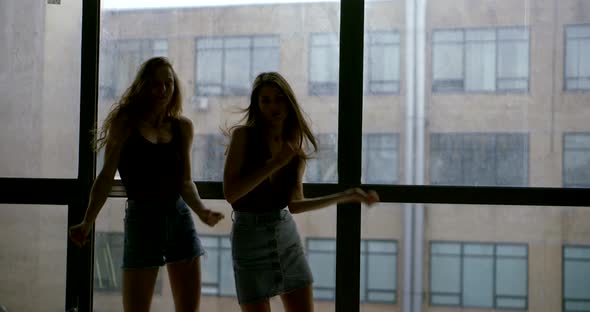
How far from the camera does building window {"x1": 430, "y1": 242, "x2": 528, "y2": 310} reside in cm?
290

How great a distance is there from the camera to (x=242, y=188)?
252 cm

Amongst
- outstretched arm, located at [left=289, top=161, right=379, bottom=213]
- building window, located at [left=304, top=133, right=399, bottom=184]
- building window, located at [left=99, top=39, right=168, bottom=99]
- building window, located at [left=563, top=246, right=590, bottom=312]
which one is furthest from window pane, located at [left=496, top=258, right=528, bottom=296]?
building window, located at [left=99, top=39, right=168, bottom=99]

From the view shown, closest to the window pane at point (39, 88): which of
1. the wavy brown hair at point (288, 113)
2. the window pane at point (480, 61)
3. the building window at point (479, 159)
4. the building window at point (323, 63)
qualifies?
the wavy brown hair at point (288, 113)

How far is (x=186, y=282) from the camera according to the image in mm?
2688

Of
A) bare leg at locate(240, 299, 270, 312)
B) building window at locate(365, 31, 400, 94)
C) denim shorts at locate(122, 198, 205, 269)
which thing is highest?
building window at locate(365, 31, 400, 94)

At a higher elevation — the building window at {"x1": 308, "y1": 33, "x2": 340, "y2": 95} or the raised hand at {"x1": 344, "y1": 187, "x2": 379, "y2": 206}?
the building window at {"x1": 308, "y1": 33, "x2": 340, "y2": 95}

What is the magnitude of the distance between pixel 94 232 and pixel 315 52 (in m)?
1.35

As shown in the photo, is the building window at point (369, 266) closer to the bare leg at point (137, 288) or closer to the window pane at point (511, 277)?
the window pane at point (511, 277)

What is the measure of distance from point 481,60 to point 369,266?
1.04 metres

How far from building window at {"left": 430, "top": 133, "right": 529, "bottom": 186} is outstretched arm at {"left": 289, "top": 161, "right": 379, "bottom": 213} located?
1.61 ft

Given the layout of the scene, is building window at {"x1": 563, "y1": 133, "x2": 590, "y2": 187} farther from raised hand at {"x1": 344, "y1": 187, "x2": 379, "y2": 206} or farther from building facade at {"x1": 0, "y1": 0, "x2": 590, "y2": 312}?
raised hand at {"x1": 344, "y1": 187, "x2": 379, "y2": 206}

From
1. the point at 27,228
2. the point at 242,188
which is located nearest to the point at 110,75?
the point at 27,228

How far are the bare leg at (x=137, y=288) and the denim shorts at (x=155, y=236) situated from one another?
0.11ft

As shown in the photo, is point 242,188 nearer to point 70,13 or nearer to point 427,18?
point 427,18
